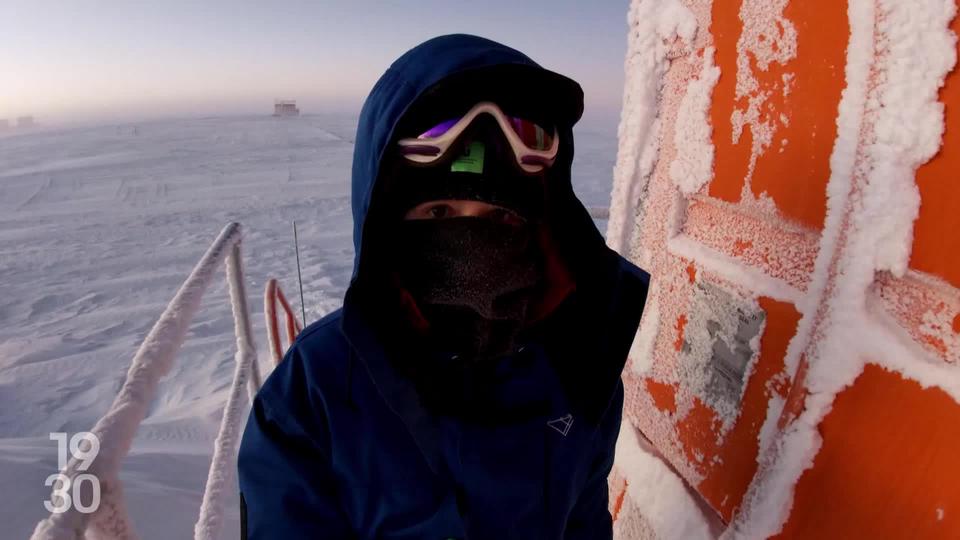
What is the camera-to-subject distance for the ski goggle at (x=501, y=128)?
105 centimetres

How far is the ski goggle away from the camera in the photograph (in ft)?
3.43

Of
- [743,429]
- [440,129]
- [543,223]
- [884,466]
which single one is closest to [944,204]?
[884,466]

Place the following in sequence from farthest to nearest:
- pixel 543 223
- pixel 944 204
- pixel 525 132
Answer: pixel 543 223
pixel 525 132
pixel 944 204

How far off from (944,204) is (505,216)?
74 cm

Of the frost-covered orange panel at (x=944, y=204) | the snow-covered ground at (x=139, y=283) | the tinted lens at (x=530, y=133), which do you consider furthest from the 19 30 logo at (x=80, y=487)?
the snow-covered ground at (x=139, y=283)

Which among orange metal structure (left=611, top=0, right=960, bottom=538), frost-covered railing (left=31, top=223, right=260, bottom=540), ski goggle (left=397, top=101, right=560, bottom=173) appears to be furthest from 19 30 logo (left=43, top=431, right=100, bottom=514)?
orange metal structure (left=611, top=0, right=960, bottom=538)

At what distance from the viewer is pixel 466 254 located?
1089 millimetres

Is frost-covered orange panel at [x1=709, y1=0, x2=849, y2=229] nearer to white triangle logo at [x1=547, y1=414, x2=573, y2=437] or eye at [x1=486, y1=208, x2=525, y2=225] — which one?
eye at [x1=486, y1=208, x2=525, y2=225]

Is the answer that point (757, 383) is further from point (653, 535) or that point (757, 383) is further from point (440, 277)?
point (440, 277)

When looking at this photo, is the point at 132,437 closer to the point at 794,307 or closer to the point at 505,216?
the point at 505,216

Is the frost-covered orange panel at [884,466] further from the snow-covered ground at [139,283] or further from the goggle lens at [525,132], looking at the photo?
the snow-covered ground at [139,283]

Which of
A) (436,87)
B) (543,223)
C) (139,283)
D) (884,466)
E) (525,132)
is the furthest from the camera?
(139,283)

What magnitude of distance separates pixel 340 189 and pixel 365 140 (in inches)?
524

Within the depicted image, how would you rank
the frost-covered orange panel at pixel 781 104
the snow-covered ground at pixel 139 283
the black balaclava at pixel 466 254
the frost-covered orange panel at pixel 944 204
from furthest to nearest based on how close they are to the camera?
the snow-covered ground at pixel 139 283
the black balaclava at pixel 466 254
the frost-covered orange panel at pixel 781 104
the frost-covered orange panel at pixel 944 204
